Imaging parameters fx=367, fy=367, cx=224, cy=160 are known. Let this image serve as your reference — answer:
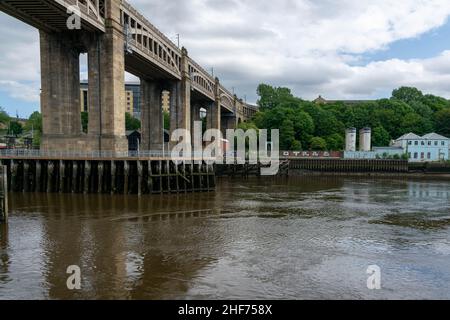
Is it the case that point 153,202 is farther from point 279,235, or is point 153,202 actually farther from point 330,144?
point 330,144

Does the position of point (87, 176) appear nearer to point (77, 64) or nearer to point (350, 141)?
point (77, 64)

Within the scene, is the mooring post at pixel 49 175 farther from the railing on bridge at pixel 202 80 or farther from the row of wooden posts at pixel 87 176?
the railing on bridge at pixel 202 80

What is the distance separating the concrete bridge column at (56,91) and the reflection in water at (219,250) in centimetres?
1137

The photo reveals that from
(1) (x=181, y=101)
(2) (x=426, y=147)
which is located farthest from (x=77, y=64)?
(2) (x=426, y=147)

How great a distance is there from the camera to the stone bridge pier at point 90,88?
36.2 m

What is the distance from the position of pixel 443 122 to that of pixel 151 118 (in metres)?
78.3

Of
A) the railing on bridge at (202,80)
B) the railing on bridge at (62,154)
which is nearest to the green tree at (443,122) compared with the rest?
the railing on bridge at (202,80)

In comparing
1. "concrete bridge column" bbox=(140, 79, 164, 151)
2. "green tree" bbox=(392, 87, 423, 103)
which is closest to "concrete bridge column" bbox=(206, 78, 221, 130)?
"concrete bridge column" bbox=(140, 79, 164, 151)

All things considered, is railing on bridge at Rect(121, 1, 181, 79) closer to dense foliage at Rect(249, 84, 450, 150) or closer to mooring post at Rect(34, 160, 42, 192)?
mooring post at Rect(34, 160, 42, 192)

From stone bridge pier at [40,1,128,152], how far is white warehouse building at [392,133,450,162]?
64162 mm

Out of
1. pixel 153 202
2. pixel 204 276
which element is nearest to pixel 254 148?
pixel 153 202
